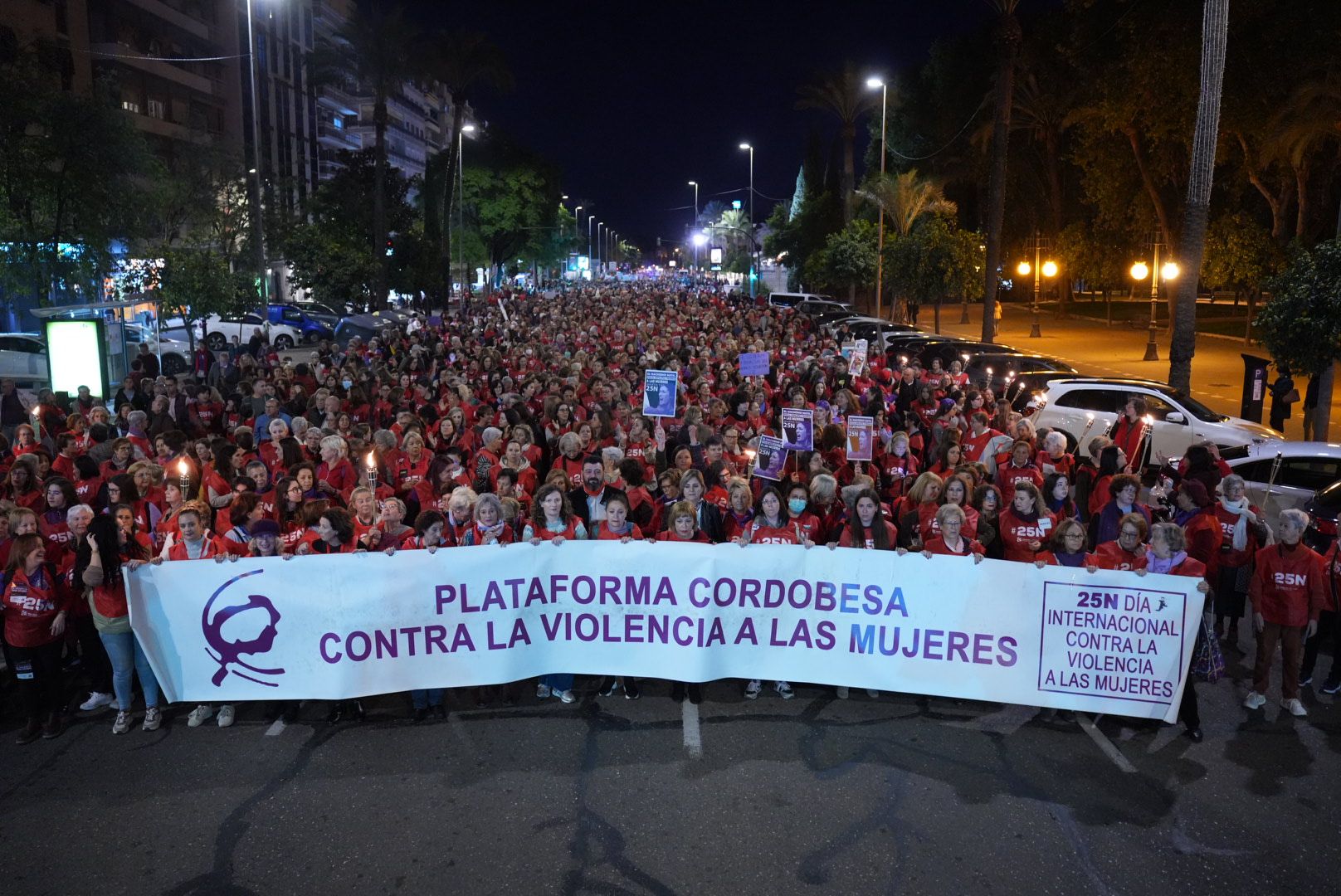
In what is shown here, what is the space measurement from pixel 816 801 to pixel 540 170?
233 ft

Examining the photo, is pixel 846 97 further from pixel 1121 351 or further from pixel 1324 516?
pixel 1324 516

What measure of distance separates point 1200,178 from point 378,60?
34261 millimetres

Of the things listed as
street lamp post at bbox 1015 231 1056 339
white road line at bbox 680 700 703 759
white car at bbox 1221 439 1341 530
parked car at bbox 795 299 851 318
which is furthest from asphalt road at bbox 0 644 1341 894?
street lamp post at bbox 1015 231 1056 339

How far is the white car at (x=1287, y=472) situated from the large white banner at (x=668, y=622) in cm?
482

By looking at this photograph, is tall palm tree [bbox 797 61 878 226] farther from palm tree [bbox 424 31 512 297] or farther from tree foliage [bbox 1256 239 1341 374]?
tree foliage [bbox 1256 239 1341 374]

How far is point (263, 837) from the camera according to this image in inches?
224

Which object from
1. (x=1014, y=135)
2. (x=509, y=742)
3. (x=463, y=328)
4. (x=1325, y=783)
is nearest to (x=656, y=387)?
(x=509, y=742)

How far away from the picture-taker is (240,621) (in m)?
6.88

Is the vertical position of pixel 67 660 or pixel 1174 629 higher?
pixel 1174 629

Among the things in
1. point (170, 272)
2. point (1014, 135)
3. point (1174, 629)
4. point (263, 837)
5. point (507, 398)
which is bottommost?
point (263, 837)

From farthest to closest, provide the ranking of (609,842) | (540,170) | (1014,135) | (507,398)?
1. (540,170)
2. (1014,135)
3. (507,398)
4. (609,842)

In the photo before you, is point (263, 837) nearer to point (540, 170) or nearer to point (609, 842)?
point (609, 842)

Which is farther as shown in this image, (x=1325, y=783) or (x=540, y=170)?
(x=540, y=170)

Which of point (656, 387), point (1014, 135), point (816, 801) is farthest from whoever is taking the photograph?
point (1014, 135)
